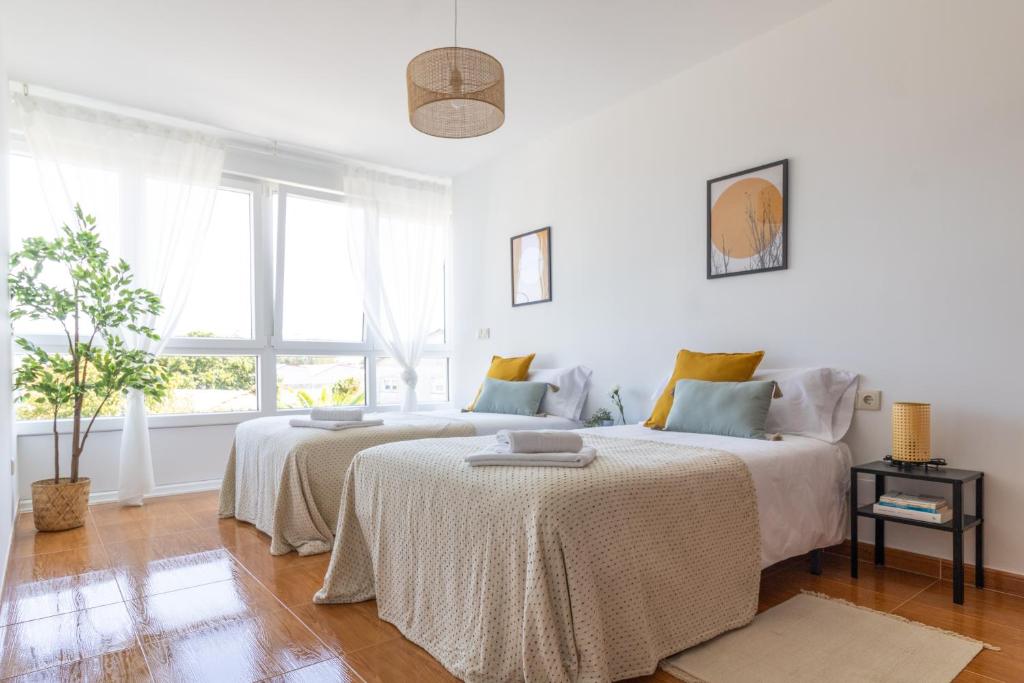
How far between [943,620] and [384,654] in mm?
1954

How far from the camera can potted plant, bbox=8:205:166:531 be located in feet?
11.1

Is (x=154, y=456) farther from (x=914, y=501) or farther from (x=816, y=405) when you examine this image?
(x=914, y=501)

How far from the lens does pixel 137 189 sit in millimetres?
4250


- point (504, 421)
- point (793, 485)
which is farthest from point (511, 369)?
point (793, 485)

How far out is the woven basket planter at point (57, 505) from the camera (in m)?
3.36

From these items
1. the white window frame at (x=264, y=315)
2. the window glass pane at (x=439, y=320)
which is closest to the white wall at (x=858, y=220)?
the window glass pane at (x=439, y=320)

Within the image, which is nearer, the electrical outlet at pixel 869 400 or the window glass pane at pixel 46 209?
the electrical outlet at pixel 869 400

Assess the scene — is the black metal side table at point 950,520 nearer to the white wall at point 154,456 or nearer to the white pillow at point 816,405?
the white pillow at point 816,405

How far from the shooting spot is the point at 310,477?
3.02 m

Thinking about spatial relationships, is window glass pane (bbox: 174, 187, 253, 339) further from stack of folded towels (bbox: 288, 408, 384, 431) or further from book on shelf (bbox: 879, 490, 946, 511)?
book on shelf (bbox: 879, 490, 946, 511)

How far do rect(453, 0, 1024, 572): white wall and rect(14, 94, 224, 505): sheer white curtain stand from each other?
2845mm

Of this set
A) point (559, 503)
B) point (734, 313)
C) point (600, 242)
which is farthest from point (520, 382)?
point (559, 503)

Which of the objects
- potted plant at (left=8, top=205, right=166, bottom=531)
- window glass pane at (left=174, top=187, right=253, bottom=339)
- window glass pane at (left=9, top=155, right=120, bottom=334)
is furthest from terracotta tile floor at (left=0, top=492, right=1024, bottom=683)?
window glass pane at (left=174, top=187, right=253, bottom=339)

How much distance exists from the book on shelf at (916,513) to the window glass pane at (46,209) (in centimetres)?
470
